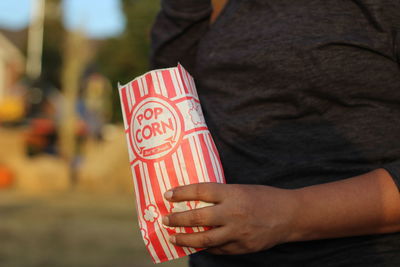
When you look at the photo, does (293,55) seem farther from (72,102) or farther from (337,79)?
(72,102)

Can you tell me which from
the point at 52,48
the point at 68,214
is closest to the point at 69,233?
the point at 68,214

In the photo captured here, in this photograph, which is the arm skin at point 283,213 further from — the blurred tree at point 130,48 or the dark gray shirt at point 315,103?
the blurred tree at point 130,48

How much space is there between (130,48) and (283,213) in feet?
34.6

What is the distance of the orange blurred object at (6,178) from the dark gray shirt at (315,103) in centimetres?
970

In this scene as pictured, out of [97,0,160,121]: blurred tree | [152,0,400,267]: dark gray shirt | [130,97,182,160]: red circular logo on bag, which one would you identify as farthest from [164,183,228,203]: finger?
[97,0,160,121]: blurred tree

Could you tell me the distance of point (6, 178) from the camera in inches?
408

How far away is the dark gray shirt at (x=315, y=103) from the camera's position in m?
1.20

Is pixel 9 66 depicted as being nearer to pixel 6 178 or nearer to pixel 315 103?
pixel 6 178

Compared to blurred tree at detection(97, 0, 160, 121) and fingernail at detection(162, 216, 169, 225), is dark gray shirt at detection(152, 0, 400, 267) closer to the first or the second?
fingernail at detection(162, 216, 169, 225)

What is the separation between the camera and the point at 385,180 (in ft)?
3.58

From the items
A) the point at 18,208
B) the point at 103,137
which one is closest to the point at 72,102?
the point at 18,208

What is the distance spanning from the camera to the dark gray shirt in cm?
120

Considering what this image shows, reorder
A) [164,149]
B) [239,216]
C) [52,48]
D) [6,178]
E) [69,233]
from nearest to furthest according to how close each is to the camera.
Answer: [239,216]
[164,149]
[69,233]
[6,178]
[52,48]

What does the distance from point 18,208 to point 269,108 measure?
23.3ft
